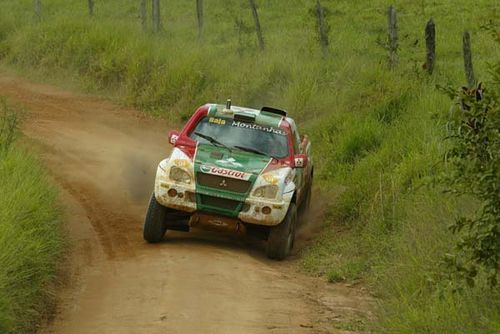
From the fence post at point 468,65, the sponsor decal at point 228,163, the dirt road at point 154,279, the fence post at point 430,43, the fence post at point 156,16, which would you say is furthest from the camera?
the fence post at point 156,16

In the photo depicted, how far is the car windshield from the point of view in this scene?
41.7 feet

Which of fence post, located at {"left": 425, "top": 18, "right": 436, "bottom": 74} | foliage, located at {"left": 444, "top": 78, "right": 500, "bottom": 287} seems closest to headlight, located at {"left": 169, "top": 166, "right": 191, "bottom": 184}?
foliage, located at {"left": 444, "top": 78, "right": 500, "bottom": 287}

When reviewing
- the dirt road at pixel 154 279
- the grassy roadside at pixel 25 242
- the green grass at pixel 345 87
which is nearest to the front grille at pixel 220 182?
the dirt road at pixel 154 279

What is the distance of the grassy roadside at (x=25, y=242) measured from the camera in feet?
27.5

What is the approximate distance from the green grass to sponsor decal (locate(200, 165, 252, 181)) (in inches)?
52.5

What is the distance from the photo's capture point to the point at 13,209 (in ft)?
31.9

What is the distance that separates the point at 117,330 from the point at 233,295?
1.62 meters

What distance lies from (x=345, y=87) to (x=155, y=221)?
724 cm

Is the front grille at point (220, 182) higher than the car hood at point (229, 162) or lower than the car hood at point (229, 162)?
lower

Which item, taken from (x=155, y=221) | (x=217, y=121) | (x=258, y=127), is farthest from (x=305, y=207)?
(x=155, y=221)

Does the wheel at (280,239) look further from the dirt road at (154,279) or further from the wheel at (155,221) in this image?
the wheel at (155,221)

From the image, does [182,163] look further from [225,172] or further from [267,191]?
[267,191]

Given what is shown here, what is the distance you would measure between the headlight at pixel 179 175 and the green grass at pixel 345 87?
181 cm

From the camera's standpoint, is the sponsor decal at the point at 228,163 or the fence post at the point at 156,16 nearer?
the sponsor decal at the point at 228,163
